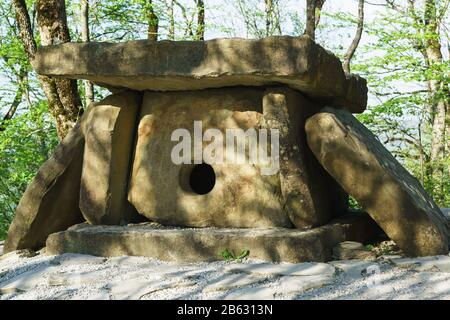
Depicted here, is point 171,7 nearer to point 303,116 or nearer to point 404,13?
point 404,13

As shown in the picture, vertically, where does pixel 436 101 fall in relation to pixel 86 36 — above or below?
below

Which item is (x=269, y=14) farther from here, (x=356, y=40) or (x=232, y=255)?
(x=232, y=255)

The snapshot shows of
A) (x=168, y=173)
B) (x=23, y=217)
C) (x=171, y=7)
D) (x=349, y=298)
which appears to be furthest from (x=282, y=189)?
(x=171, y=7)

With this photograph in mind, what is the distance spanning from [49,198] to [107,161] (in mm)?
684

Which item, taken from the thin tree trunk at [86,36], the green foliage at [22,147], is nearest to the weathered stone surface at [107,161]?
the thin tree trunk at [86,36]

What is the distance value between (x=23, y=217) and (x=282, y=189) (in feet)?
7.96

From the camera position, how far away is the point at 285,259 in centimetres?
418

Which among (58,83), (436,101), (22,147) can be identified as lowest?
(22,147)

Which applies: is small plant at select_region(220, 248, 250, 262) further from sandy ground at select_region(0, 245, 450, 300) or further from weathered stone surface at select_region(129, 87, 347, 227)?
weathered stone surface at select_region(129, 87, 347, 227)

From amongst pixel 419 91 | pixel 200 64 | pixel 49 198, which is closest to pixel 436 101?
pixel 419 91

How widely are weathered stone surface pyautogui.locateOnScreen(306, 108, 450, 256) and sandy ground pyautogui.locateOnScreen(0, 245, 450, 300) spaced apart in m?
0.20

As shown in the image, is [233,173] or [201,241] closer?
[201,241]

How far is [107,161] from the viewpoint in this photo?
511cm

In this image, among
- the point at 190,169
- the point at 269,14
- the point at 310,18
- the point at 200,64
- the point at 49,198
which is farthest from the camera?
the point at 269,14
